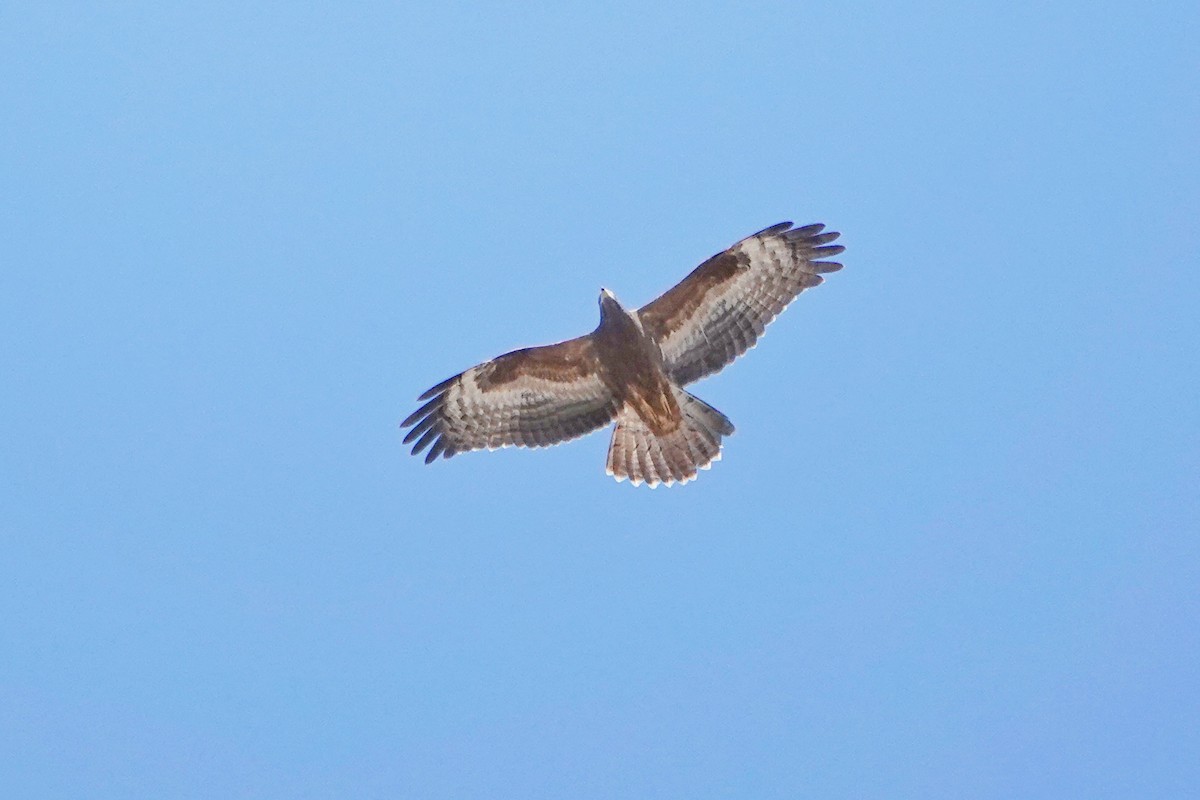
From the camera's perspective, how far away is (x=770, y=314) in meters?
11.7

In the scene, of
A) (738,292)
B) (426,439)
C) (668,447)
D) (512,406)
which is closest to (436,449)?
(426,439)

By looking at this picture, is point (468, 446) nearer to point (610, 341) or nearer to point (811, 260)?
point (610, 341)

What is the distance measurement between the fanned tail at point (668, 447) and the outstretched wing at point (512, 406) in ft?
0.75

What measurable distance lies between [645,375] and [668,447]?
32.1 inches

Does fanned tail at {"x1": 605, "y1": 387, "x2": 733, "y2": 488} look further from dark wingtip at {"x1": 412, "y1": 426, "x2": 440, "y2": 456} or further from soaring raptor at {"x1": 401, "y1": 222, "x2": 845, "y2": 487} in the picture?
dark wingtip at {"x1": 412, "y1": 426, "x2": 440, "y2": 456}

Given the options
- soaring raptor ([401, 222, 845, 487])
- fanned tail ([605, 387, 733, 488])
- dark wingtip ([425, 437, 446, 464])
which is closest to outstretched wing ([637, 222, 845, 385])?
soaring raptor ([401, 222, 845, 487])

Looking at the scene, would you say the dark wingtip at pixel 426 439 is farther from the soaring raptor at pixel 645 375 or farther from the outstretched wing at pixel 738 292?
the outstretched wing at pixel 738 292

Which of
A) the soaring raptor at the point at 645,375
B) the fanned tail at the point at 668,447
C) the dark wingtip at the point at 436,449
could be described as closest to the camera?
the soaring raptor at the point at 645,375

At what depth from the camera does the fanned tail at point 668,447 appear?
1191 centimetres

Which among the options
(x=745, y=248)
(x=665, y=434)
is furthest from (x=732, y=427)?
(x=745, y=248)

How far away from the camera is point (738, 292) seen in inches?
461

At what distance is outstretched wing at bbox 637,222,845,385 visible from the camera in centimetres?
1162

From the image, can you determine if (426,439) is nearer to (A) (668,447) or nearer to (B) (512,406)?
(B) (512,406)

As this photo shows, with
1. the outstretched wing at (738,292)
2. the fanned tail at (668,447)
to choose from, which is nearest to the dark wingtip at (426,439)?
the fanned tail at (668,447)
